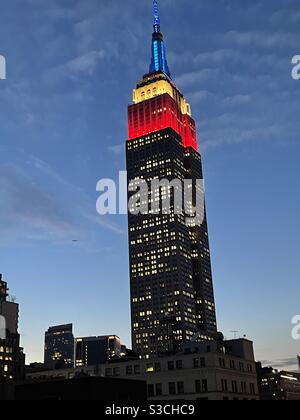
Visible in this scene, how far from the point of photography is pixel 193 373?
103 metres

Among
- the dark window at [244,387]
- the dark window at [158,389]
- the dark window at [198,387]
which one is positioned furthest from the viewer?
Result: the dark window at [244,387]

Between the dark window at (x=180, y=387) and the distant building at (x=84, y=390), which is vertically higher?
the dark window at (x=180, y=387)

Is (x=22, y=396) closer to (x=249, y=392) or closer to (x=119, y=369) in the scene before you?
(x=119, y=369)

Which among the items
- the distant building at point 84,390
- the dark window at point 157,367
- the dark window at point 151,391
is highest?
the dark window at point 157,367

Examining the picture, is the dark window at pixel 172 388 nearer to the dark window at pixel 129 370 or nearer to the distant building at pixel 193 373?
the distant building at pixel 193 373

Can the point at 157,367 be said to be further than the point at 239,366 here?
No

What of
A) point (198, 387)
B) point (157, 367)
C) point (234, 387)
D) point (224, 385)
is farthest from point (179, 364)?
point (234, 387)

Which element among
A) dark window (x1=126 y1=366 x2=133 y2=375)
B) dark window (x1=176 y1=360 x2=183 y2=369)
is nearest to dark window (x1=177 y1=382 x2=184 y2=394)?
dark window (x1=176 y1=360 x2=183 y2=369)

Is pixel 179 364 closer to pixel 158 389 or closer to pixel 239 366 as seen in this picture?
pixel 158 389

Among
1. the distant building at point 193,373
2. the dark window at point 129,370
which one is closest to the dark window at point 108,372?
the distant building at point 193,373

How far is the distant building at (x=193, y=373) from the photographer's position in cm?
10219
